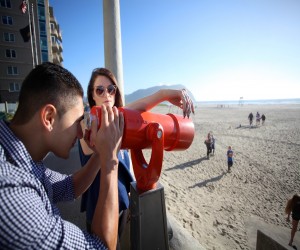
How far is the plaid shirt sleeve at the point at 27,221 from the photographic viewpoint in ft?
2.20

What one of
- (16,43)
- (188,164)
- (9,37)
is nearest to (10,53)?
(16,43)

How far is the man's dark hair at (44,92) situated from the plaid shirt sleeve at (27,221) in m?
0.34

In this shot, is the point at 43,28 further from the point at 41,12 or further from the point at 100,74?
the point at 100,74

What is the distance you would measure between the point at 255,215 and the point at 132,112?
631cm

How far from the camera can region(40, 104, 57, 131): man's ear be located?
3.27 ft

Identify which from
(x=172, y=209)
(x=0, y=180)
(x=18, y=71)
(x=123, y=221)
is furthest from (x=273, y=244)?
(x=18, y=71)

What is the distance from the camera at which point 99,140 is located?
1.06 metres

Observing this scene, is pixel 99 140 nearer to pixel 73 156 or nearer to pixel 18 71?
pixel 73 156

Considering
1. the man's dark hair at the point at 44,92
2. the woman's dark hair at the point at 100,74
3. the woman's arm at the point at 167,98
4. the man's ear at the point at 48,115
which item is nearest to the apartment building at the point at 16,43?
the woman's dark hair at the point at 100,74

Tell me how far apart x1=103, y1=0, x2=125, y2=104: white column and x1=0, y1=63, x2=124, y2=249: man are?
3.84 meters

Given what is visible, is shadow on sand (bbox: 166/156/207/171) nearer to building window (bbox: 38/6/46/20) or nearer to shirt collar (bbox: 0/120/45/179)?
shirt collar (bbox: 0/120/45/179)

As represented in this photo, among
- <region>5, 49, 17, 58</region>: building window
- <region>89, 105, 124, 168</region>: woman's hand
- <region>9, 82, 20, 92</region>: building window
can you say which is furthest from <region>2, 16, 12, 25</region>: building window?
<region>89, 105, 124, 168</region>: woman's hand

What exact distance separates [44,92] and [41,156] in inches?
15.2

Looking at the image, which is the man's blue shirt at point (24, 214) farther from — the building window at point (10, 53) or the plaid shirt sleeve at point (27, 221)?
the building window at point (10, 53)
